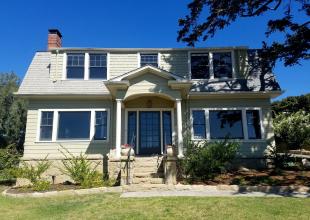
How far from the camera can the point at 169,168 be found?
10.5 metres

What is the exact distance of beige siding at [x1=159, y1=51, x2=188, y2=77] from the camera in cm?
1488

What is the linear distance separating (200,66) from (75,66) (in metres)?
6.27

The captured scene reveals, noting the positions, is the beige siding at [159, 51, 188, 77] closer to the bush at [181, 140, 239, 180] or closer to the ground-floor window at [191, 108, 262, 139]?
the ground-floor window at [191, 108, 262, 139]

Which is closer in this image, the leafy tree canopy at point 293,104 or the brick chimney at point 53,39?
the brick chimney at point 53,39

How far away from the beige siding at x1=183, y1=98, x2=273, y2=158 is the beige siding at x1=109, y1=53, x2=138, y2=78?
3.53 meters

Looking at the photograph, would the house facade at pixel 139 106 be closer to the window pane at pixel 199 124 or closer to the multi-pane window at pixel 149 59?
the window pane at pixel 199 124

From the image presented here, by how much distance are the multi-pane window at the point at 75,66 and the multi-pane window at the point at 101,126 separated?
2.22 m

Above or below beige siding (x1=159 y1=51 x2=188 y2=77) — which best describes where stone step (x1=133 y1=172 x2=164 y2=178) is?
below

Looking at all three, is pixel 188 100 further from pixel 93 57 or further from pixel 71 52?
pixel 71 52

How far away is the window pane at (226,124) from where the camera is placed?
13852 mm

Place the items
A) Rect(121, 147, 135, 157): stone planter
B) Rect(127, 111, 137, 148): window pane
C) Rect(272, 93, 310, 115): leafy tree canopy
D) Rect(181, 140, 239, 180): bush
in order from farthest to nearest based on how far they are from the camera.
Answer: Rect(272, 93, 310, 115): leafy tree canopy < Rect(127, 111, 137, 148): window pane < Rect(121, 147, 135, 157): stone planter < Rect(181, 140, 239, 180): bush

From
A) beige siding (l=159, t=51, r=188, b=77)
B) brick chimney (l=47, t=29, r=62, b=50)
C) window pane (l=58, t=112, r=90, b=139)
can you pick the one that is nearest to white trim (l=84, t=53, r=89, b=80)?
window pane (l=58, t=112, r=90, b=139)

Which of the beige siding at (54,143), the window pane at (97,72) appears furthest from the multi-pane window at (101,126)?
the window pane at (97,72)

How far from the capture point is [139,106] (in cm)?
1405
